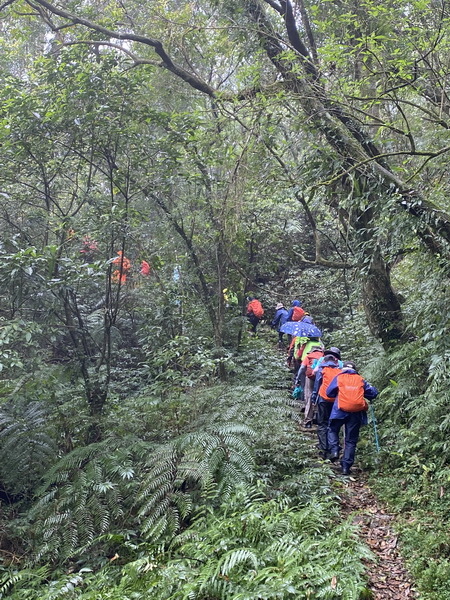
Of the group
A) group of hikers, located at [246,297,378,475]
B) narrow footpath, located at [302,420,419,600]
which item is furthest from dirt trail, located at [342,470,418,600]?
group of hikers, located at [246,297,378,475]

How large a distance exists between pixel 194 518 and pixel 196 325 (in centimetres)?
681

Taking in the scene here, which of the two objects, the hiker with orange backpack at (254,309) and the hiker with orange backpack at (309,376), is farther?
the hiker with orange backpack at (254,309)

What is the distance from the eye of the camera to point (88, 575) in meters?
4.61

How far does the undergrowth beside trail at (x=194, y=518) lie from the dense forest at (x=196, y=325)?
0.03 meters

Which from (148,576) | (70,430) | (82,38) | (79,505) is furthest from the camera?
(82,38)

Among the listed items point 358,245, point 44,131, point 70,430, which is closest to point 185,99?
point 44,131

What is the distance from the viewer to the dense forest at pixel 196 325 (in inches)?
183

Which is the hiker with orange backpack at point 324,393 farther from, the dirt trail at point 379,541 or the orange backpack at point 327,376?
the dirt trail at point 379,541

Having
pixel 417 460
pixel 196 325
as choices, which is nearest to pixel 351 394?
pixel 417 460

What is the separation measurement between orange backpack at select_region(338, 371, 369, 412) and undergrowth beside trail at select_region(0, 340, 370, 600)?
0.84 m

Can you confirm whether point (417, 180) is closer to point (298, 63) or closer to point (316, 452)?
point (298, 63)

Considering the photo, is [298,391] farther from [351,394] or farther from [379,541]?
[379,541]

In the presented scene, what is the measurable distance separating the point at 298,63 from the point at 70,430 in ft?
24.8

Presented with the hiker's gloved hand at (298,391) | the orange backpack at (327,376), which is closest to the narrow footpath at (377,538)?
the orange backpack at (327,376)
